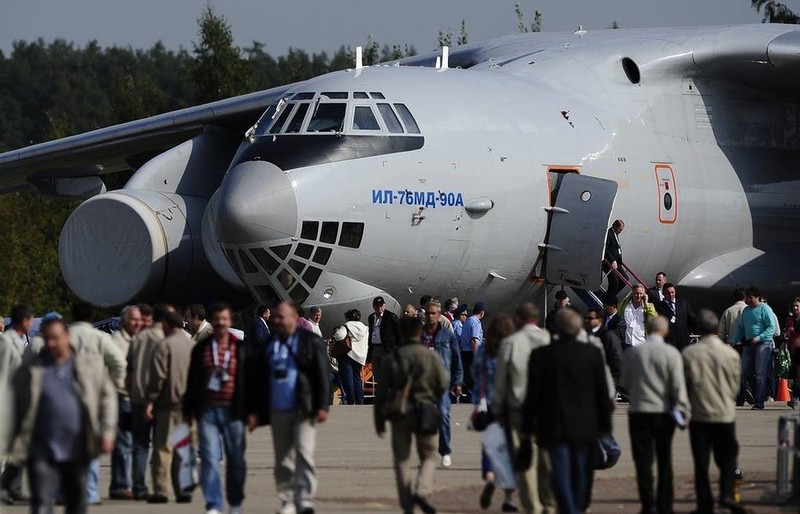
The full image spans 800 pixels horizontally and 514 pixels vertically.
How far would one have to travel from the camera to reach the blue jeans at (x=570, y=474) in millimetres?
10328

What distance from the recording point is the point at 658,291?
21672 millimetres

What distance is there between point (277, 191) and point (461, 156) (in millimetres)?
2412

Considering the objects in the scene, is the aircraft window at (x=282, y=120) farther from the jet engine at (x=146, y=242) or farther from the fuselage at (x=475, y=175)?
the jet engine at (x=146, y=242)

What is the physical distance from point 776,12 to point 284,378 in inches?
1291

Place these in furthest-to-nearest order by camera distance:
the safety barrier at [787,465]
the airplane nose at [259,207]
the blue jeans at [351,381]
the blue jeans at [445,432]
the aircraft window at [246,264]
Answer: the blue jeans at [351,381] → the aircraft window at [246,264] → the airplane nose at [259,207] → the blue jeans at [445,432] → the safety barrier at [787,465]

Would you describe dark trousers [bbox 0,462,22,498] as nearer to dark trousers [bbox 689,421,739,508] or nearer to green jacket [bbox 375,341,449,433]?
green jacket [bbox 375,341,449,433]

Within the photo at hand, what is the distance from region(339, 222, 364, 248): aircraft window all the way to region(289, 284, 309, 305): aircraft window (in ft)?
2.53

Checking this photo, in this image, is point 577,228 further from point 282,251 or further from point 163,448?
point 163,448

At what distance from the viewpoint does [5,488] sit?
12867 millimetres

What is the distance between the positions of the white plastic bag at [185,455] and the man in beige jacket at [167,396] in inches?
19.7

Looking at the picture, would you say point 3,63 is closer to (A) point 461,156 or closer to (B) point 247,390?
(A) point 461,156

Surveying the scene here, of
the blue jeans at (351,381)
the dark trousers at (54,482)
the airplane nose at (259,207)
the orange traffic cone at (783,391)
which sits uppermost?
the airplane nose at (259,207)

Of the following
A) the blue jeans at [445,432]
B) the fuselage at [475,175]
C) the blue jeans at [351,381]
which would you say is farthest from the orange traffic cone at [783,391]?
the blue jeans at [445,432]

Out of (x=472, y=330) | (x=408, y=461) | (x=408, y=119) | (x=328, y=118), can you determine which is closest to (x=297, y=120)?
(x=328, y=118)
